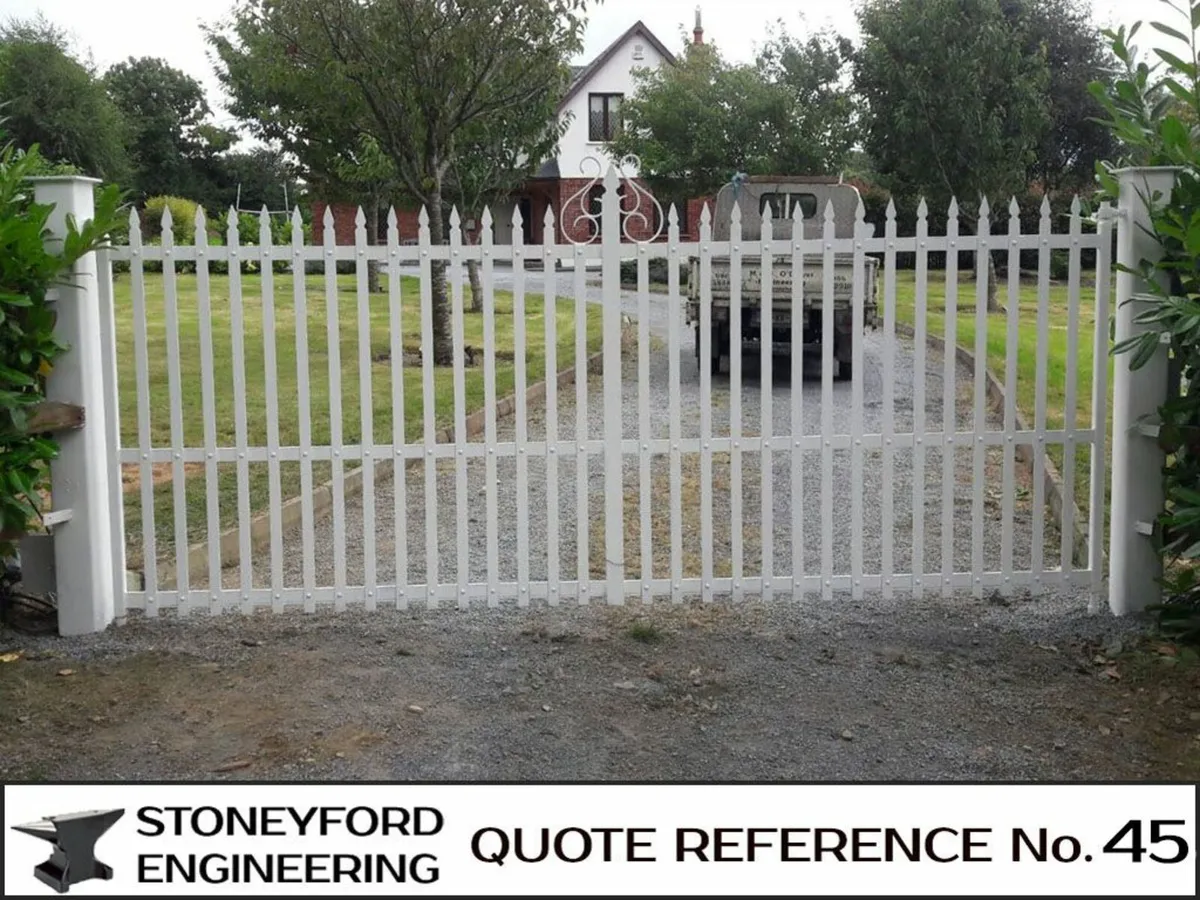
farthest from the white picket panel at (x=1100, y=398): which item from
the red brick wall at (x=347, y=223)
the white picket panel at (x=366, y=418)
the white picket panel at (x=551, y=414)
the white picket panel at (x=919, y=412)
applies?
the red brick wall at (x=347, y=223)

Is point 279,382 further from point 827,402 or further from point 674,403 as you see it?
point 827,402

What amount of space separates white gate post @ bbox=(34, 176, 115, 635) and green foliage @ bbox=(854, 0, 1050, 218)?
18.7 meters

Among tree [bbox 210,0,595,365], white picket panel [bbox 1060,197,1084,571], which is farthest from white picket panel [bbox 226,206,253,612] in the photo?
tree [bbox 210,0,595,365]

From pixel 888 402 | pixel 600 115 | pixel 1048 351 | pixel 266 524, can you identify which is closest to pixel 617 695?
pixel 888 402

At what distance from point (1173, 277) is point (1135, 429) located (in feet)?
2.27

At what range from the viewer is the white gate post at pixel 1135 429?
17.9 ft

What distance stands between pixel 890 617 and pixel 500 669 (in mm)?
1887

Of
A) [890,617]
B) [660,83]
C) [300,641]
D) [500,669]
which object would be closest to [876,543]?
[890,617]

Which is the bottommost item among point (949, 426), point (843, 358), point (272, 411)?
point (843, 358)

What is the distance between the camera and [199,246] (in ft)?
18.2

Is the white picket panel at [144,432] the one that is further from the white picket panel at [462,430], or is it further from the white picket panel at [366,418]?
the white picket panel at [462,430]

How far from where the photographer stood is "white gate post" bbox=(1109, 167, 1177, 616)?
5469 millimetres

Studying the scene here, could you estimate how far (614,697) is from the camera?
486cm

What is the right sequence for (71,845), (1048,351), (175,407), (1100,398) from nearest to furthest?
(71,845) < (175,407) < (1100,398) < (1048,351)
